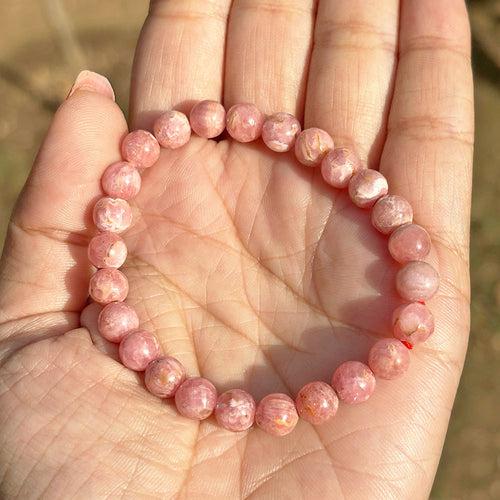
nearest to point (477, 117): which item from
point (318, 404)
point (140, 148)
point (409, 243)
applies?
point (409, 243)

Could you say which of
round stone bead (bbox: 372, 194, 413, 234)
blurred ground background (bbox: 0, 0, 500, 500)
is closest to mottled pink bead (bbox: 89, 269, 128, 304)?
A: round stone bead (bbox: 372, 194, 413, 234)

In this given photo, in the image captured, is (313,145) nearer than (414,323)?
No

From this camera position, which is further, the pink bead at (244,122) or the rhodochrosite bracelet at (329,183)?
the pink bead at (244,122)

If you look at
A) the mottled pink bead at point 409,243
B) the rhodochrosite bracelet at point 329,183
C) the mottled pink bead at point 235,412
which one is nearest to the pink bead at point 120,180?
the rhodochrosite bracelet at point 329,183

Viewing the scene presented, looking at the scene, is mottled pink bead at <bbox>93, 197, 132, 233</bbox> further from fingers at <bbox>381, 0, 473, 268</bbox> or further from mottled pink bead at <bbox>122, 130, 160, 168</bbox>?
fingers at <bbox>381, 0, 473, 268</bbox>

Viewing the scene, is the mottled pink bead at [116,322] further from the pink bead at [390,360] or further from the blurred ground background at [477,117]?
the blurred ground background at [477,117]

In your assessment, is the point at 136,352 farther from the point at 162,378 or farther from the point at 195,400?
the point at 195,400
